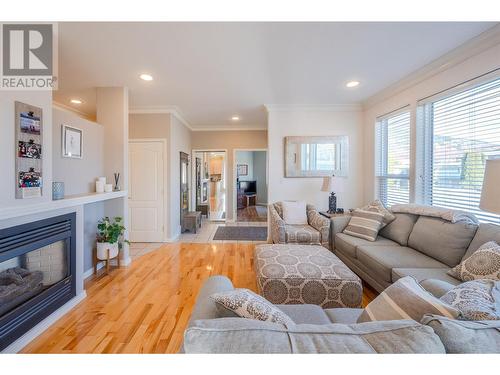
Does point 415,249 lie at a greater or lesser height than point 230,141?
lesser

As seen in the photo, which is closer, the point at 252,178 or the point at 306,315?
the point at 306,315

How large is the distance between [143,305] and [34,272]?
98 cm

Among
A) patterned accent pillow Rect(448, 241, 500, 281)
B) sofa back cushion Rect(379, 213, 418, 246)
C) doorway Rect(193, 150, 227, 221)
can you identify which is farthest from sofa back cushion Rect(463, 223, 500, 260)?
doorway Rect(193, 150, 227, 221)

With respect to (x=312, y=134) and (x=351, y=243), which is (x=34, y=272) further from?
(x=312, y=134)

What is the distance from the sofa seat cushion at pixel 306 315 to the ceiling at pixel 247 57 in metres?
2.27

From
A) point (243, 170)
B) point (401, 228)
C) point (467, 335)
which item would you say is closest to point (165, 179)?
point (401, 228)

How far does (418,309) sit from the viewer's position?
2.83ft

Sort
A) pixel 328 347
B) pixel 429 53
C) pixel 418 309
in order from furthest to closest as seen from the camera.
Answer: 1. pixel 429 53
2. pixel 418 309
3. pixel 328 347

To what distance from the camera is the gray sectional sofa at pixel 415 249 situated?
1876 millimetres

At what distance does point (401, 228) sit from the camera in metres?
2.64

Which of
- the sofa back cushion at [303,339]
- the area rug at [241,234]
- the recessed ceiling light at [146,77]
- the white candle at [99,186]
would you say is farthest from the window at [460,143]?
the white candle at [99,186]
